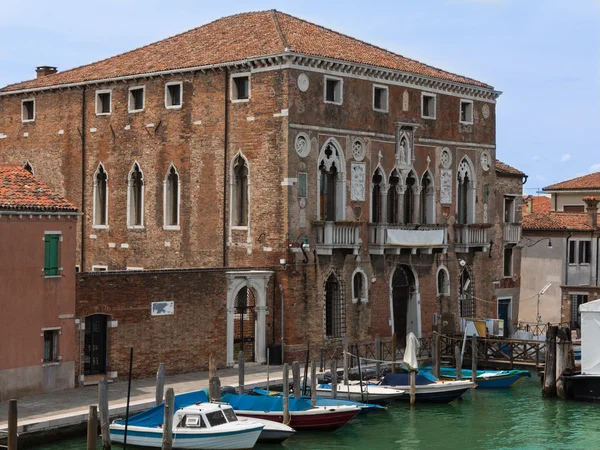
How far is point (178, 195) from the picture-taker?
30.3m

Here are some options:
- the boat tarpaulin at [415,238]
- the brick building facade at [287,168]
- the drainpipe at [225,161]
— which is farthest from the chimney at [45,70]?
the boat tarpaulin at [415,238]

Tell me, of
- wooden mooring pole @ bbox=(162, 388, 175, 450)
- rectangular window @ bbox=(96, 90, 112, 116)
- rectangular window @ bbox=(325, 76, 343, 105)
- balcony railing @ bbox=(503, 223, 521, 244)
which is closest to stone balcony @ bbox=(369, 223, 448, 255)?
rectangular window @ bbox=(325, 76, 343, 105)

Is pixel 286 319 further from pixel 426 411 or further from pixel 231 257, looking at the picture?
pixel 426 411

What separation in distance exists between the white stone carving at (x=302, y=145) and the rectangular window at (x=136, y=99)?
524 cm

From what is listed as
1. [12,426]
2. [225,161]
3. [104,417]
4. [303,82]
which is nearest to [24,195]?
[104,417]

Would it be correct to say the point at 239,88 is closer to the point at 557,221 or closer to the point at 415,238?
the point at 415,238

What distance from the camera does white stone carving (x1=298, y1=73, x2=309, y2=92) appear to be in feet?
91.0

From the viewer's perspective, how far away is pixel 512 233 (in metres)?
36.1

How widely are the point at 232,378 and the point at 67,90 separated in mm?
11647

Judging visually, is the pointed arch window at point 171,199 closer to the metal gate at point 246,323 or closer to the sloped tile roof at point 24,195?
the metal gate at point 246,323

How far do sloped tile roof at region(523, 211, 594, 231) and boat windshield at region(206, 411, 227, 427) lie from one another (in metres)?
21.6

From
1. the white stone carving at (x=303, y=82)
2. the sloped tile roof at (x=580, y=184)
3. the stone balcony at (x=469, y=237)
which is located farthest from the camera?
the sloped tile roof at (x=580, y=184)

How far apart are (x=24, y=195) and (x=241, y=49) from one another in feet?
26.9

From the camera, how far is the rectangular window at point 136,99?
31.0 m
